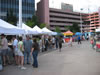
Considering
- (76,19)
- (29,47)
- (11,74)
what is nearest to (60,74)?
(11,74)

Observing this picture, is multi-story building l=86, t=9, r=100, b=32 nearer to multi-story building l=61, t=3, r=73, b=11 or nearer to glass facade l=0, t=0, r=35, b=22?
multi-story building l=61, t=3, r=73, b=11

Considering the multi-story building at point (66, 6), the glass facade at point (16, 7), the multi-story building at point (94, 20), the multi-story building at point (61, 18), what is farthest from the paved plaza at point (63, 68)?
the multi-story building at point (94, 20)

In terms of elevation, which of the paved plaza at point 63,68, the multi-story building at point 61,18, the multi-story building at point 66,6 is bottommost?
the paved plaza at point 63,68

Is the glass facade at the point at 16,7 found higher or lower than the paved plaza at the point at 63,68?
higher

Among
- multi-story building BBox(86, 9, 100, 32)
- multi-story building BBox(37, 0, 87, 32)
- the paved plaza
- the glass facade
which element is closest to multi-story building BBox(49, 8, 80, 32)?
multi-story building BBox(37, 0, 87, 32)

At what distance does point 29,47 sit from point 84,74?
3.74m

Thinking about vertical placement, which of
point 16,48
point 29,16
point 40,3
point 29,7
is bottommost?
point 16,48

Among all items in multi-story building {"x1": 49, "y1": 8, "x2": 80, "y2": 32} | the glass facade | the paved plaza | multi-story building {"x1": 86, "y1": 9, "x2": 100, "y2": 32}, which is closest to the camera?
the paved plaza

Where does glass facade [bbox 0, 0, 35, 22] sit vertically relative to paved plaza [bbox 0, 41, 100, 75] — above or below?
above

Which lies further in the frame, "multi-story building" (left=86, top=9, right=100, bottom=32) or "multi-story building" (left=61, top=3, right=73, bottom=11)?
"multi-story building" (left=86, top=9, right=100, bottom=32)

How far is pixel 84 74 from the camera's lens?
5.88 m

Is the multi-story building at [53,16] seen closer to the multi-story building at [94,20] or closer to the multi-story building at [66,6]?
the multi-story building at [66,6]

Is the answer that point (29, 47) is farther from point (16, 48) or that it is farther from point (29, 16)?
point (29, 16)

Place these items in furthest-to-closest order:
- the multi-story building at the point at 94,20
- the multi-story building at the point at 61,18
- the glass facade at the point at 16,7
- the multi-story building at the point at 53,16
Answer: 1. the multi-story building at the point at 94,20
2. the multi-story building at the point at 61,18
3. the multi-story building at the point at 53,16
4. the glass facade at the point at 16,7
